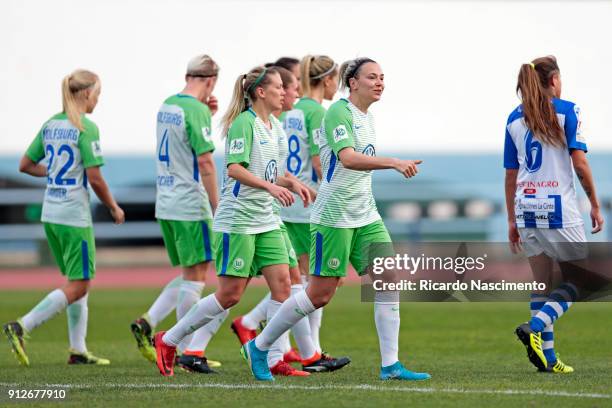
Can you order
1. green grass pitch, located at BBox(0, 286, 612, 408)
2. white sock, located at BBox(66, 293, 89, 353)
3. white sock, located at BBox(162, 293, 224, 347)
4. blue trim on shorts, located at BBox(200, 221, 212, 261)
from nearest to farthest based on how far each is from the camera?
green grass pitch, located at BBox(0, 286, 612, 408) → white sock, located at BBox(162, 293, 224, 347) → blue trim on shorts, located at BBox(200, 221, 212, 261) → white sock, located at BBox(66, 293, 89, 353)

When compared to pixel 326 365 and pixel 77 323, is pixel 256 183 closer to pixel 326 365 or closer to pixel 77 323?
pixel 326 365

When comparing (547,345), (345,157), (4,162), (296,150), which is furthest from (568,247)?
(4,162)

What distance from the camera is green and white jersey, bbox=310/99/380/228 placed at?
8.33m

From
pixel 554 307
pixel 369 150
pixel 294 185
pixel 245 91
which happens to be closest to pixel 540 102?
pixel 369 150

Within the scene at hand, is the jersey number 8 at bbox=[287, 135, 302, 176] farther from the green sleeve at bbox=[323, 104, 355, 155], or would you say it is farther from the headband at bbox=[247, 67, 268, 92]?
the green sleeve at bbox=[323, 104, 355, 155]

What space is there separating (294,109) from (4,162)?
29.6m

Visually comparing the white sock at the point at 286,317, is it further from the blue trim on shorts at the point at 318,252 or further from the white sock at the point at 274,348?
the white sock at the point at 274,348

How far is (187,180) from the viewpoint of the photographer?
10023 mm

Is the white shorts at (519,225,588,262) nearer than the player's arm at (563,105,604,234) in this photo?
No

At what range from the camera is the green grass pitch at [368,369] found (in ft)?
24.0

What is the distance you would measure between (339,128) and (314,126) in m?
1.99

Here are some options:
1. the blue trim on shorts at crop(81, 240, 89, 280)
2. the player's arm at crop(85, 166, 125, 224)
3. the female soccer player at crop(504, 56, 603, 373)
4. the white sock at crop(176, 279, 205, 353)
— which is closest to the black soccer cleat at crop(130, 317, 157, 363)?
the white sock at crop(176, 279, 205, 353)

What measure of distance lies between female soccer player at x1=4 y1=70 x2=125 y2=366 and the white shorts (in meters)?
3.46

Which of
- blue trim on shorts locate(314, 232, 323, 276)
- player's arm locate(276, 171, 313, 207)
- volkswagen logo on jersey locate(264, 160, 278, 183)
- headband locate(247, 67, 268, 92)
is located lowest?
blue trim on shorts locate(314, 232, 323, 276)
